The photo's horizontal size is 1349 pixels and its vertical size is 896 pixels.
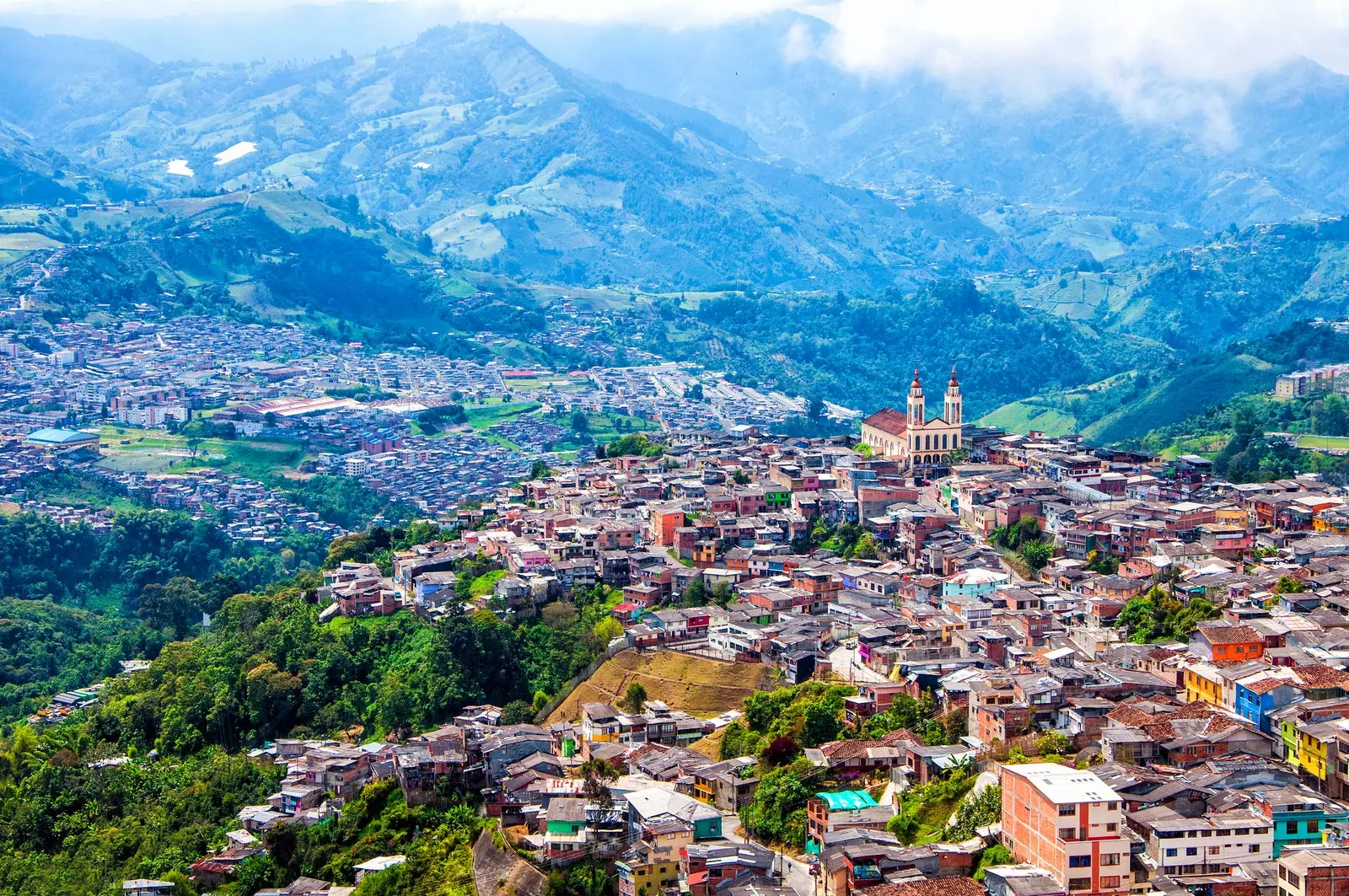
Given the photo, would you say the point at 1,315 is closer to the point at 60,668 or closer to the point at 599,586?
the point at 60,668

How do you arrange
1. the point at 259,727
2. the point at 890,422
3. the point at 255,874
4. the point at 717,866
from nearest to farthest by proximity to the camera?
the point at 717,866 < the point at 255,874 < the point at 259,727 < the point at 890,422

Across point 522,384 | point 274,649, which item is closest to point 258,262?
point 522,384

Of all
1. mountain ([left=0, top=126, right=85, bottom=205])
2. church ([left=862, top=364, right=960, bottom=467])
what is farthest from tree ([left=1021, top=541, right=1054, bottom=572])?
mountain ([left=0, top=126, right=85, bottom=205])

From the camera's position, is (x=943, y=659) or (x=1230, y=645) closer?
(x=1230, y=645)

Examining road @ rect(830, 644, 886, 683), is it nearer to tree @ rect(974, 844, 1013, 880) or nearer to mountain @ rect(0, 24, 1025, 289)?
tree @ rect(974, 844, 1013, 880)

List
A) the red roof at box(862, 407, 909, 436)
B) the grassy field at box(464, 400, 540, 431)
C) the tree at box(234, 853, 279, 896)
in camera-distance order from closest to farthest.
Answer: the tree at box(234, 853, 279, 896) → the red roof at box(862, 407, 909, 436) → the grassy field at box(464, 400, 540, 431)

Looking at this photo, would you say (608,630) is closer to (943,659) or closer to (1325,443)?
(943,659)

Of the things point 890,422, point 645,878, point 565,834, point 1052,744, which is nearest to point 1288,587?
point 1052,744
